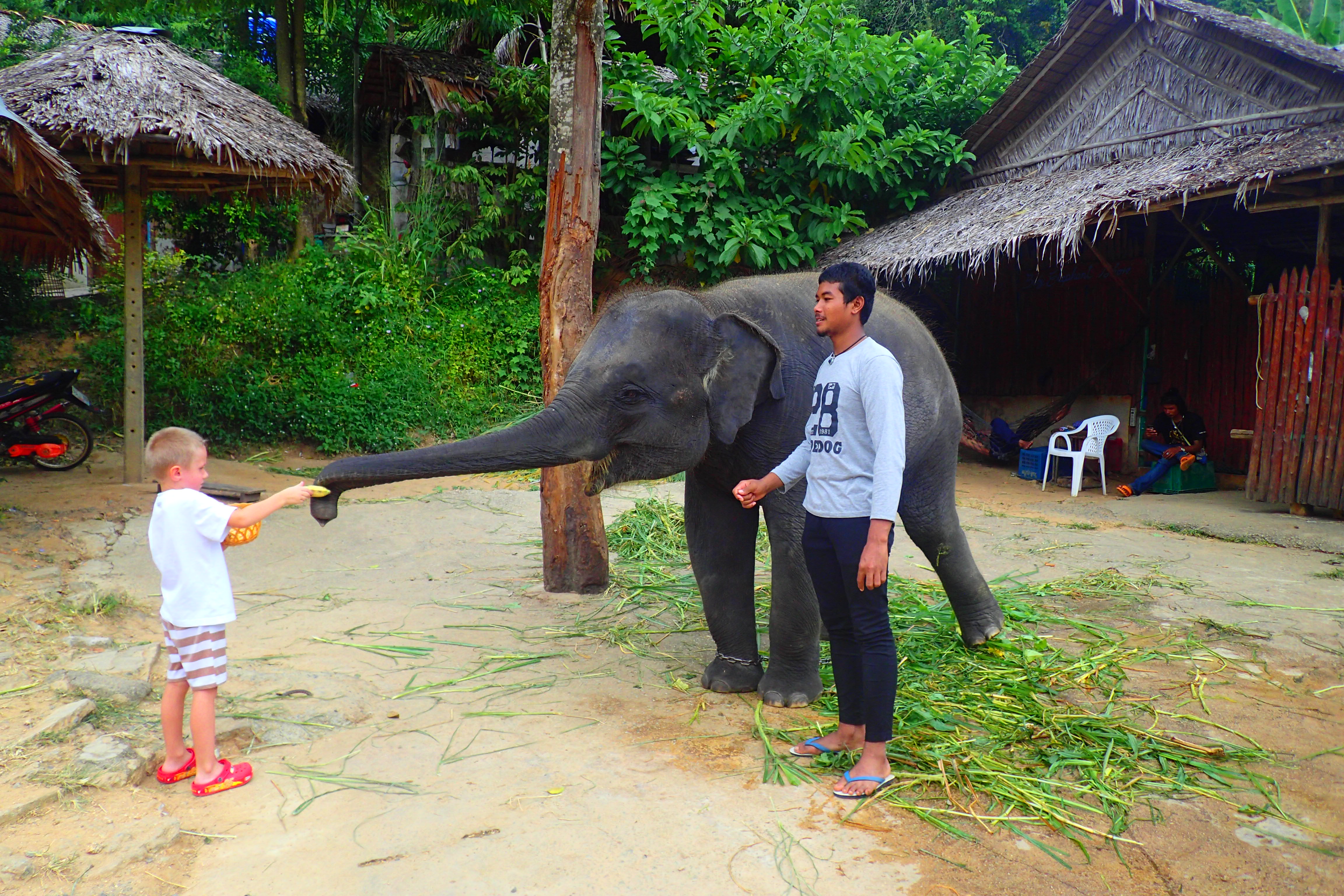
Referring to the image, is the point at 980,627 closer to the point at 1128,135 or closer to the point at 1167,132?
the point at 1167,132

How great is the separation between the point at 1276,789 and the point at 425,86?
13.9m

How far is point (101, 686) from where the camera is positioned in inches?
145

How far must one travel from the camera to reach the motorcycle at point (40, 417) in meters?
8.84

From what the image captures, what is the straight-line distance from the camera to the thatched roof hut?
8609 millimetres

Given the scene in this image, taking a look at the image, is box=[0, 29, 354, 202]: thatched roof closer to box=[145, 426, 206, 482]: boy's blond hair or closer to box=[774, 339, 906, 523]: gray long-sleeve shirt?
box=[145, 426, 206, 482]: boy's blond hair

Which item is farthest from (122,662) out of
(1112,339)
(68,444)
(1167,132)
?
(1112,339)

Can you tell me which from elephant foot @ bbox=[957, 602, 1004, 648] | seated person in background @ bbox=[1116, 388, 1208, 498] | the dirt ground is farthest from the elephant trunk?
seated person in background @ bbox=[1116, 388, 1208, 498]

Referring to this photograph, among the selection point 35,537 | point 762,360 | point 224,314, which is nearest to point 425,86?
point 224,314

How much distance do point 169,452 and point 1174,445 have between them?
10.5m

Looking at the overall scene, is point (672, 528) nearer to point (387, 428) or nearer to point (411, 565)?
point (411, 565)

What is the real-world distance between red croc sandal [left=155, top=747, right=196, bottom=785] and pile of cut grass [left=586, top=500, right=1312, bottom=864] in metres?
1.87

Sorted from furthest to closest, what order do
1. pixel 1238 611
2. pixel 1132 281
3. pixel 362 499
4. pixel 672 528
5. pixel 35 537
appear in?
1. pixel 1132 281
2. pixel 362 499
3. pixel 672 528
4. pixel 35 537
5. pixel 1238 611

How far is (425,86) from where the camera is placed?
45.9ft

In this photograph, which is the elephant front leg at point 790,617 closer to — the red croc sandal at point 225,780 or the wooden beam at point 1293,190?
the red croc sandal at point 225,780
